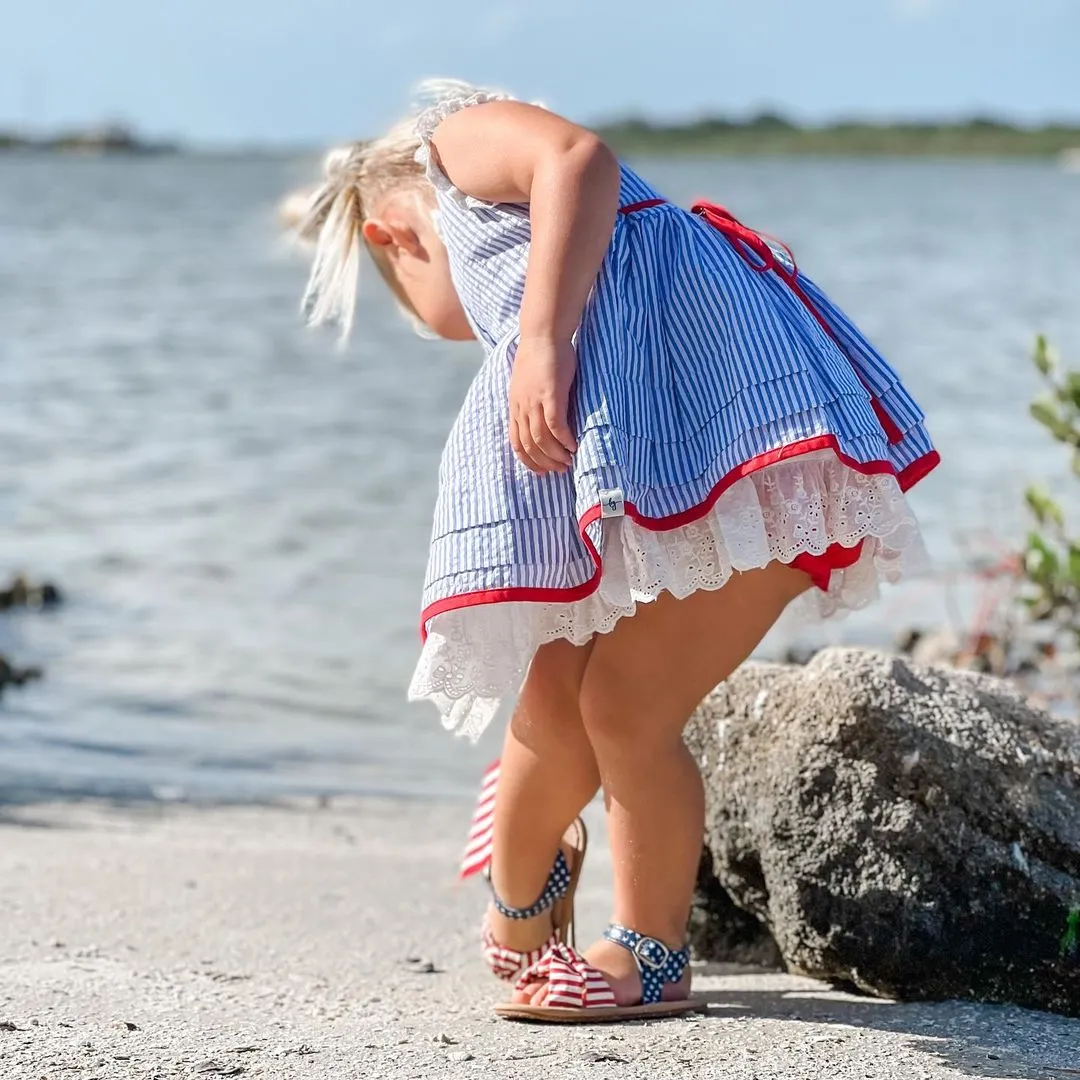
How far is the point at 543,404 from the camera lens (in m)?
2.35

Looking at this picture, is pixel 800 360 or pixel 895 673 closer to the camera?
pixel 800 360

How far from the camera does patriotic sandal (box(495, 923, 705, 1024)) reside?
2555mm

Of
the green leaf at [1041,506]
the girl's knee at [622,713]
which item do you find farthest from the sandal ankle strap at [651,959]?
the green leaf at [1041,506]

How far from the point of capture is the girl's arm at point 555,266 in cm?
237

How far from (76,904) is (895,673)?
1.62 metres

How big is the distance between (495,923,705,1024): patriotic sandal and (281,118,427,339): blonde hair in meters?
1.19

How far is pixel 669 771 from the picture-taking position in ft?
8.52

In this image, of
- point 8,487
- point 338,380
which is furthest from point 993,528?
point 338,380

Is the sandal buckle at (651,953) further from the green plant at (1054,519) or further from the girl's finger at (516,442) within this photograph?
the green plant at (1054,519)

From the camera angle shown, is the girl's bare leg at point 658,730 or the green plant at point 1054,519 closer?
the girl's bare leg at point 658,730

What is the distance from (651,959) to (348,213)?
1.41 metres

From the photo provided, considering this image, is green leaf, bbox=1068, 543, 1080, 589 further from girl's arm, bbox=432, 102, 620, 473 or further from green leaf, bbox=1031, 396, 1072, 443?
girl's arm, bbox=432, 102, 620, 473

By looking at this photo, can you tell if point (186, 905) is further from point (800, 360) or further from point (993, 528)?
point (993, 528)

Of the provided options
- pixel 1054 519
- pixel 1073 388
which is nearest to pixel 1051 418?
pixel 1073 388
